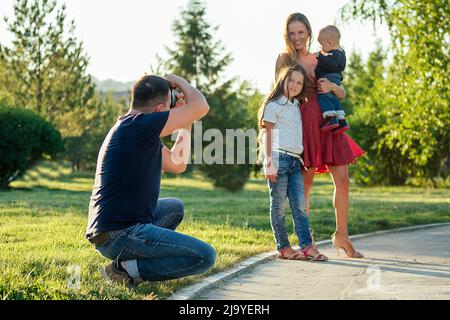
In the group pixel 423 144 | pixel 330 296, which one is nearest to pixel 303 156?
pixel 330 296

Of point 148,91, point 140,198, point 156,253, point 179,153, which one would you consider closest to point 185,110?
point 148,91

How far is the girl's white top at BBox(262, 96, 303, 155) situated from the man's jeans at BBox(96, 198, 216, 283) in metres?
1.94

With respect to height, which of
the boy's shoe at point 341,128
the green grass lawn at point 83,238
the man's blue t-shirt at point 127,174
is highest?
the boy's shoe at point 341,128

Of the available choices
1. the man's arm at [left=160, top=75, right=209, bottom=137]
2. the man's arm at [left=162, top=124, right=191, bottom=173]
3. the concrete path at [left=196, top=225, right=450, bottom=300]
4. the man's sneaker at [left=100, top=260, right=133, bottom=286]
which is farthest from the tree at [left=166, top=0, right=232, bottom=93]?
the man's sneaker at [left=100, top=260, right=133, bottom=286]

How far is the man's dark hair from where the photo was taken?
538 cm

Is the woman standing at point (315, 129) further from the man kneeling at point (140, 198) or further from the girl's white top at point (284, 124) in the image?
the man kneeling at point (140, 198)

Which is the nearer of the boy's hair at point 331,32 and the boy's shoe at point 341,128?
the boy's hair at point 331,32

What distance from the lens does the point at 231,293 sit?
214 inches

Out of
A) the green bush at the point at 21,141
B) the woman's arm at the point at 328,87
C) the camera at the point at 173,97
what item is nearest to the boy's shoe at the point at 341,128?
the woman's arm at the point at 328,87

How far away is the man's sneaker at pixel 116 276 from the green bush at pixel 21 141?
1739 cm

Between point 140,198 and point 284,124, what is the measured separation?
220 centimetres

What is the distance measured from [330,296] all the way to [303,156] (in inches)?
90.4

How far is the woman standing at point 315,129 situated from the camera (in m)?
7.38

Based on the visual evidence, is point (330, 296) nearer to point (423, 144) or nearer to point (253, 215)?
point (253, 215)
